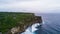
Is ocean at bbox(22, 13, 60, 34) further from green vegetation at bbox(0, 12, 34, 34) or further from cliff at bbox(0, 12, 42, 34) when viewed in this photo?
green vegetation at bbox(0, 12, 34, 34)

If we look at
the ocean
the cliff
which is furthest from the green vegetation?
the ocean

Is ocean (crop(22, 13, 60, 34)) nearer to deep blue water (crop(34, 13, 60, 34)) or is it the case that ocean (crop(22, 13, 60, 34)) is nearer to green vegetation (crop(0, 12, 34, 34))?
deep blue water (crop(34, 13, 60, 34))

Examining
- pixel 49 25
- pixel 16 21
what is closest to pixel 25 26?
pixel 16 21

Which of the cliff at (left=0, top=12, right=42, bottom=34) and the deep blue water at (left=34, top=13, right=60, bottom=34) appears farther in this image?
the deep blue water at (left=34, top=13, right=60, bottom=34)

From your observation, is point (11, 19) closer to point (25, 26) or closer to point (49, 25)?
point (25, 26)

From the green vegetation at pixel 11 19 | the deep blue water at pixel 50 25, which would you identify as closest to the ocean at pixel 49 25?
the deep blue water at pixel 50 25

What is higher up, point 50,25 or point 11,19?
point 11,19

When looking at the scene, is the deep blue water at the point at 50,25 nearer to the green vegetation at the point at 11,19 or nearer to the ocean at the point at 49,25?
the ocean at the point at 49,25
